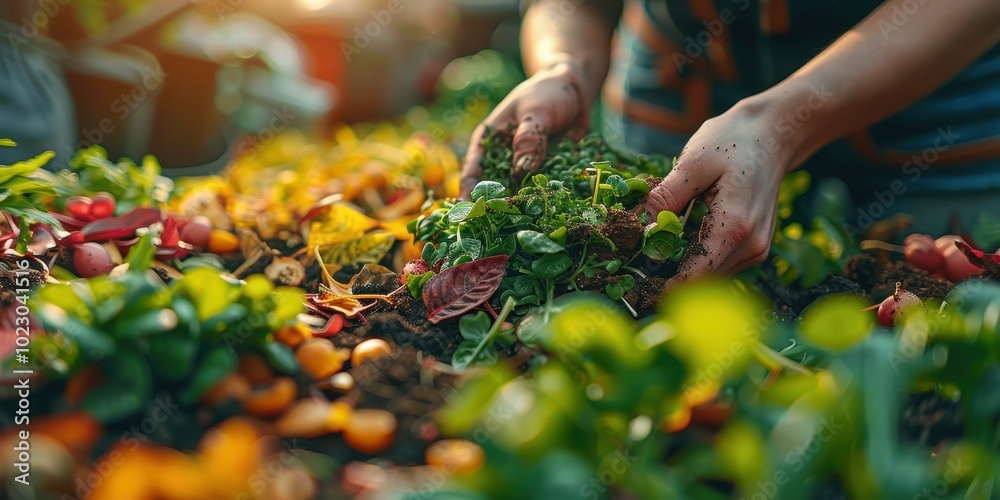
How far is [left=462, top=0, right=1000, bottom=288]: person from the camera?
108cm

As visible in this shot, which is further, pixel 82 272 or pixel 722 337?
pixel 82 272

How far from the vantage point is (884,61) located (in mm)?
1168

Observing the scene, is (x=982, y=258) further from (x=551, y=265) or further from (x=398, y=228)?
(x=398, y=228)

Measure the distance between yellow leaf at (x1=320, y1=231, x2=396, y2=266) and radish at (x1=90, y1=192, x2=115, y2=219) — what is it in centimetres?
35

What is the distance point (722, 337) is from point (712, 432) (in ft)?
0.70

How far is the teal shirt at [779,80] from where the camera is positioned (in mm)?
1456

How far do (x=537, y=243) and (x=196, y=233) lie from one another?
67 centimetres

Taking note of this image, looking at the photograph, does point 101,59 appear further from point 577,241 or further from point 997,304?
point 997,304

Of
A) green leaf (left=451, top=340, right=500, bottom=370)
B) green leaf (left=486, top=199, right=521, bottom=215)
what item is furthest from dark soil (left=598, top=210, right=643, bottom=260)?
green leaf (left=451, top=340, right=500, bottom=370)

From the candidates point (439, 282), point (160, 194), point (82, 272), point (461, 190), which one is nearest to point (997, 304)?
point (439, 282)

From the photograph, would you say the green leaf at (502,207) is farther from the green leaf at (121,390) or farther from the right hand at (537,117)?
the green leaf at (121,390)

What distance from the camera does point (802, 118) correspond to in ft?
3.80

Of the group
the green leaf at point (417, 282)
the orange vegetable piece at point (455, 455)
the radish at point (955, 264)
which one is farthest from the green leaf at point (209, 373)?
the radish at point (955, 264)

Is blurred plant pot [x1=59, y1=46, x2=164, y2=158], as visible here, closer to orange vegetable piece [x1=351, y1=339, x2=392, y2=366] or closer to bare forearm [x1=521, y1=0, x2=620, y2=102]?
bare forearm [x1=521, y1=0, x2=620, y2=102]
